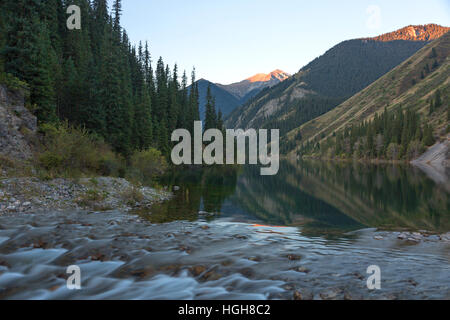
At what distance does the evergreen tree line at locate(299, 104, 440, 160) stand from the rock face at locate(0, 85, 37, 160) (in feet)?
429

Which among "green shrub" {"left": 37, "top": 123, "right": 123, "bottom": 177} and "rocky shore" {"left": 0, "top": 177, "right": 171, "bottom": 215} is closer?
"rocky shore" {"left": 0, "top": 177, "right": 171, "bottom": 215}

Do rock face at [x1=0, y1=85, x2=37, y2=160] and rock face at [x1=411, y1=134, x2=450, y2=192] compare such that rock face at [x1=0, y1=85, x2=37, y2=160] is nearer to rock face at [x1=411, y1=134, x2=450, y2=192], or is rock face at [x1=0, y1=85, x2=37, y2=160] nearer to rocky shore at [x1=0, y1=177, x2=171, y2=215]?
rocky shore at [x1=0, y1=177, x2=171, y2=215]

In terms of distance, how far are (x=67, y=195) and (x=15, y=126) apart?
12089mm

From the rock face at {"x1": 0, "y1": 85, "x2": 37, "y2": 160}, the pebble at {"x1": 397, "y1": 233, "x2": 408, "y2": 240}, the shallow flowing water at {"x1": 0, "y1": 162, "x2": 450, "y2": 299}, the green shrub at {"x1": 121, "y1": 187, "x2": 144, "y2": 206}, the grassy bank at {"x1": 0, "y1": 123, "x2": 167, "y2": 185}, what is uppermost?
the rock face at {"x1": 0, "y1": 85, "x2": 37, "y2": 160}

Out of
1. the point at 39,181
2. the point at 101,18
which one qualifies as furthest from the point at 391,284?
the point at 101,18

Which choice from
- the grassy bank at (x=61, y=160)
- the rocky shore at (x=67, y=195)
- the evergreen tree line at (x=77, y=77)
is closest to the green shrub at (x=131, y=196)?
the rocky shore at (x=67, y=195)

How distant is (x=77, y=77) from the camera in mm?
48031

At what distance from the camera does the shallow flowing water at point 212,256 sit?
8.74 metres

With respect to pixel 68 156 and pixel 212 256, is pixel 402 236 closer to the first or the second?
pixel 212 256

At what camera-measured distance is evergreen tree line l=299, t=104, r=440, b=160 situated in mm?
116375

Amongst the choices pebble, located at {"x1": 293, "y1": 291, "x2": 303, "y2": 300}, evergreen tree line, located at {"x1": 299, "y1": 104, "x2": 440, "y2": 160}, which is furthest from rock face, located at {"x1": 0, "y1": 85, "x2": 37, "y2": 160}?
evergreen tree line, located at {"x1": 299, "y1": 104, "x2": 440, "y2": 160}

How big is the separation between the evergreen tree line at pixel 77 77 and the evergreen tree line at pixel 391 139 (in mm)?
99229
